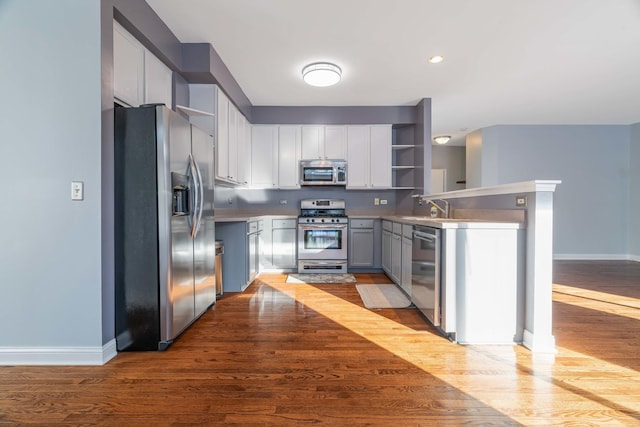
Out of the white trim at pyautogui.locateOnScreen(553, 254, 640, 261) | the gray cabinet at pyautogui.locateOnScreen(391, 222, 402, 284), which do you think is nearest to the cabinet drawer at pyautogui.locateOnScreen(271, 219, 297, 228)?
the gray cabinet at pyautogui.locateOnScreen(391, 222, 402, 284)

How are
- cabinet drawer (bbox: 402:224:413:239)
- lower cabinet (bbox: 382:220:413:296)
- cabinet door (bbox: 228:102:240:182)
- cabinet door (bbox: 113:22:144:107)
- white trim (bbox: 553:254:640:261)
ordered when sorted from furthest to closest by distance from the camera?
1. white trim (bbox: 553:254:640:261)
2. cabinet door (bbox: 228:102:240:182)
3. lower cabinet (bbox: 382:220:413:296)
4. cabinet drawer (bbox: 402:224:413:239)
5. cabinet door (bbox: 113:22:144:107)

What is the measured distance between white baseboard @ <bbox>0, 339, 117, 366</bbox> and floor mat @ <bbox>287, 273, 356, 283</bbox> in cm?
239

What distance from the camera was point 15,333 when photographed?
1.84 m

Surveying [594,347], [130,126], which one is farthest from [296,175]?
[594,347]

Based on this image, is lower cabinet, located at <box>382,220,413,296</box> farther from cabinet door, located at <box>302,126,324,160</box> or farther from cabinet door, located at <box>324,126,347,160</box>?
cabinet door, located at <box>302,126,324,160</box>

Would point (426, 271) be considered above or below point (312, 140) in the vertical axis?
below

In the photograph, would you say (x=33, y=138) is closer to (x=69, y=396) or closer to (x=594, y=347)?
(x=69, y=396)

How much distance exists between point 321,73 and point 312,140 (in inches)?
60.8

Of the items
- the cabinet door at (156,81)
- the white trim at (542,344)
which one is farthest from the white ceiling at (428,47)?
the white trim at (542,344)

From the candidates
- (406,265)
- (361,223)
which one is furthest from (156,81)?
(361,223)

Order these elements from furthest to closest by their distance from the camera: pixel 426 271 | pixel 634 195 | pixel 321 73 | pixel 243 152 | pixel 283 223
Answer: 1. pixel 634 195
2. pixel 283 223
3. pixel 243 152
4. pixel 321 73
5. pixel 426 271

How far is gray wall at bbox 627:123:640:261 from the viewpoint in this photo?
18.0 feet

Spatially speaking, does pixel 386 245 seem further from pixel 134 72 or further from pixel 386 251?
pixel 134 72

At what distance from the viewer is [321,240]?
14.6 feet
